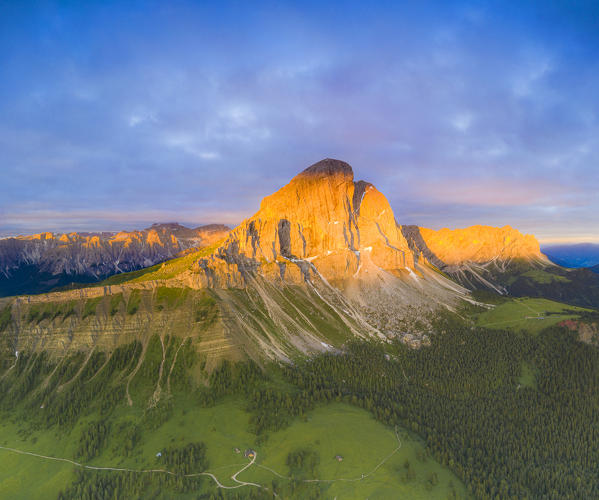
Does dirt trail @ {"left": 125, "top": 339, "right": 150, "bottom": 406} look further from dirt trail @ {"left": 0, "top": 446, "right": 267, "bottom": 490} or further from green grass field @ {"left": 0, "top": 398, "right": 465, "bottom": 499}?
dirt trail @ {"left": 0, "top": 446, "right": 267, "bottom": 490}

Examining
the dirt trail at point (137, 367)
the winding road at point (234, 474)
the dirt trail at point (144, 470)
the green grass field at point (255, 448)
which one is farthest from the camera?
the dirt trail at point (137, 367)

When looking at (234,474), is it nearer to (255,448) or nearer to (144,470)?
(255,448)

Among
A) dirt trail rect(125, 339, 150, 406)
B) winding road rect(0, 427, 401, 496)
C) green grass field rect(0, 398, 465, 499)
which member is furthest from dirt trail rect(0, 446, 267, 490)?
dirt trail rect(125, 339, 150, 406)

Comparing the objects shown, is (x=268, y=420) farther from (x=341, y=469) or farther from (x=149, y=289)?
(x=149, y=289)

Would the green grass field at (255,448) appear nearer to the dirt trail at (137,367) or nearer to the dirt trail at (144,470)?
the dirt trail at (144,470)

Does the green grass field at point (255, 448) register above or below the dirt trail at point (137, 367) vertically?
below

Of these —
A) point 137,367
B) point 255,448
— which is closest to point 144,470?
point 255,448

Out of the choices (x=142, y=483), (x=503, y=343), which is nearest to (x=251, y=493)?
(x=142, y=483)

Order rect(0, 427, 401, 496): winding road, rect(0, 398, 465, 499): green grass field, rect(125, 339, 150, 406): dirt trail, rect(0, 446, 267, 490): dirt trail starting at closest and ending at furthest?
rect(0, 398, 465, 499): green grass field, rect(0, 427, 401, 496): winding road, rect(0, 446, 267, 490): dirt trail, rect(125, 339, 150, 406): dirt trail

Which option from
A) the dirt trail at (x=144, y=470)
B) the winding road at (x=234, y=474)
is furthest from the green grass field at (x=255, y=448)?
the dirt trail at (x=144, y=470)
